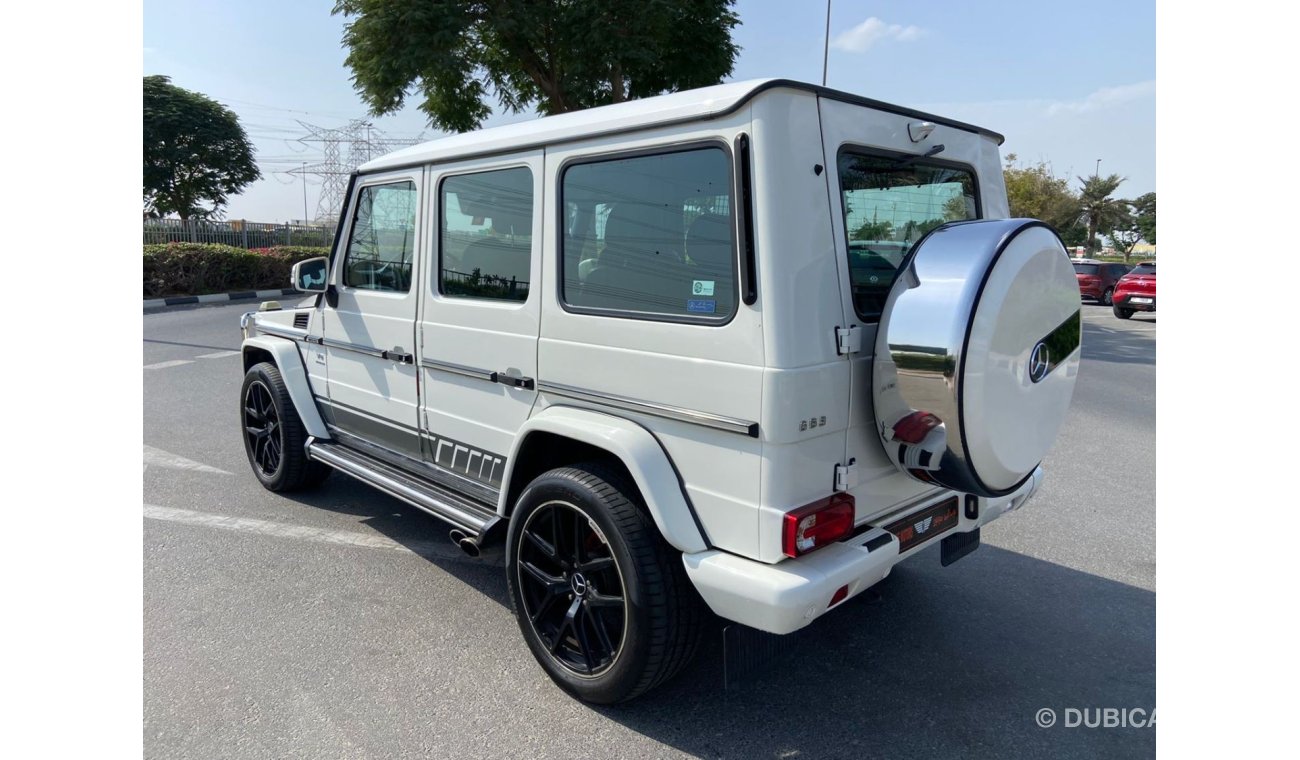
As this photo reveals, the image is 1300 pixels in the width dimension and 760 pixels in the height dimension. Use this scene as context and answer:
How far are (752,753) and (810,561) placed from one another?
712mm

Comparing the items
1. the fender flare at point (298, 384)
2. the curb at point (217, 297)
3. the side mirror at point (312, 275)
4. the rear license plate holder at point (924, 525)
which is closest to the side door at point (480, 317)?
the side mirror at point (312, 275)

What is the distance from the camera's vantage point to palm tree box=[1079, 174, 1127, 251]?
181 ft

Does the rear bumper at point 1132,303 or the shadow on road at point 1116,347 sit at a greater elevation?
the rear bumper at point 1132,303

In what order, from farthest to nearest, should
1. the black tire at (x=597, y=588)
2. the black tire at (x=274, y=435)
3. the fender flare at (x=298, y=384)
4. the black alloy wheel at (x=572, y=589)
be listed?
1. the black tire at (x=274, y=435)
2. the fender flare at (x=298, y=384)
3. the black alloy wheel at (x=572, y=589)
4. the black tire at (x=597, y=588)

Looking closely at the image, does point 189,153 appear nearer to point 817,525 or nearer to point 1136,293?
point 1136,293

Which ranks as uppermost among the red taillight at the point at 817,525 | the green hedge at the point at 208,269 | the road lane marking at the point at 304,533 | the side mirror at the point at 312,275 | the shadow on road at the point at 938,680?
the green hedge at the point at 208,269

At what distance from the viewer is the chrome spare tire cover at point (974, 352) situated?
8.02 feet

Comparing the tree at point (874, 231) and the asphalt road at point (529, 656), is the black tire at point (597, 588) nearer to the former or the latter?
the asphalt road at point (529, 656)

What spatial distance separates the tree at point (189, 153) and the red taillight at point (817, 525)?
4209 centimetres

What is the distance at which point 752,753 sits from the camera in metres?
2.69

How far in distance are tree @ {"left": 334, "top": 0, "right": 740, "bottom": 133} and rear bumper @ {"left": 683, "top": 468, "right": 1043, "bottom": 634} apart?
35.5 feet

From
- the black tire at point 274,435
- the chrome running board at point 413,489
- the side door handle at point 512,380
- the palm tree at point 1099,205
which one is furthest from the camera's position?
the palm tree at point 1099,205

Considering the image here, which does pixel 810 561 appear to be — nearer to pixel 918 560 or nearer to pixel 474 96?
pixel 918 560

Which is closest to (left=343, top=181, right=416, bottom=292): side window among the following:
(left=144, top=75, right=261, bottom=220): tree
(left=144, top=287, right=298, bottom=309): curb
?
(left=144, top=287, right=298, bottom=309): curb
